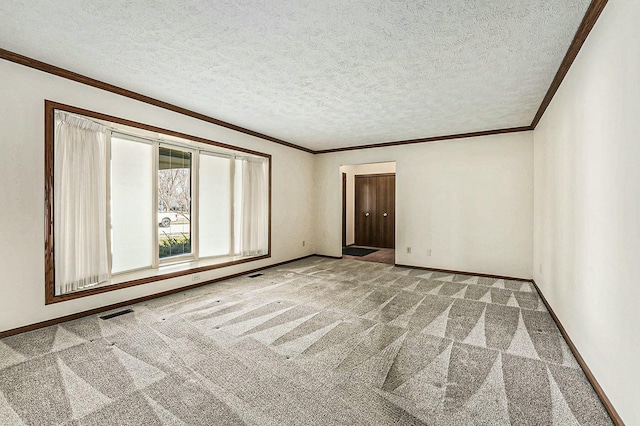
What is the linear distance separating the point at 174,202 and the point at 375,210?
19.3 ft

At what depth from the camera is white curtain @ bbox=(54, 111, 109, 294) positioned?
292cm

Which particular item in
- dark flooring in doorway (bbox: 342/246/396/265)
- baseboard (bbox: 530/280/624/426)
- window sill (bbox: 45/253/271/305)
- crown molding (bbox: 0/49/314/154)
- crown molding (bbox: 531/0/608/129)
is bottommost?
baseboard (bbox: 530/280/624/426)

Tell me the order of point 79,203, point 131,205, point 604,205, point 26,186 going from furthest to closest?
point 131,205
point 79,203
point 26,186
point 604,205

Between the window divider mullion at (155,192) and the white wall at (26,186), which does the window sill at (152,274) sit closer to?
the white wall at (26,186)

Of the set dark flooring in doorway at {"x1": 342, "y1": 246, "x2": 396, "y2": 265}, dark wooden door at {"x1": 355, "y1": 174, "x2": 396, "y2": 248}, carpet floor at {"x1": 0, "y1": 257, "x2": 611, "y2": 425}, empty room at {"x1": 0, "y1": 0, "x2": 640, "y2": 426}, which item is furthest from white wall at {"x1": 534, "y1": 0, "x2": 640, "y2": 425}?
dark wooden door at {"x1": 355, "y1": 174, "x2": 396, "y2": 248}

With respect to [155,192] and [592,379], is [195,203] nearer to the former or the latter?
[155,192]

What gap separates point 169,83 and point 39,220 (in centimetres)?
193

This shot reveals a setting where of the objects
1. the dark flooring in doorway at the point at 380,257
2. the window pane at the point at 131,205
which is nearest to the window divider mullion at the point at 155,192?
the window pane at the point at 131,205

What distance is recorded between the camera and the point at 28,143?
2.70m

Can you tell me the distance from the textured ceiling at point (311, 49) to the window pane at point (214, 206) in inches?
40.9

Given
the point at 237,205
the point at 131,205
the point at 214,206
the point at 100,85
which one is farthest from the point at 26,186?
the point at 237,205

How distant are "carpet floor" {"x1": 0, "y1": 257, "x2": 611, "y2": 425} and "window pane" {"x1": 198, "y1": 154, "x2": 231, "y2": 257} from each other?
127 centimetres

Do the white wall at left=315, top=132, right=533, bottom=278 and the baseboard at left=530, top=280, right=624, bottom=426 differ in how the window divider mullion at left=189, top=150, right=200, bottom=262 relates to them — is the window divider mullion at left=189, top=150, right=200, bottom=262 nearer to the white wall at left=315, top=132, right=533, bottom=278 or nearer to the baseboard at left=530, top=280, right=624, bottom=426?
the white wall at left=315, top=132, right=533, bottom=278

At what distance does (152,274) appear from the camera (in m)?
3.78
